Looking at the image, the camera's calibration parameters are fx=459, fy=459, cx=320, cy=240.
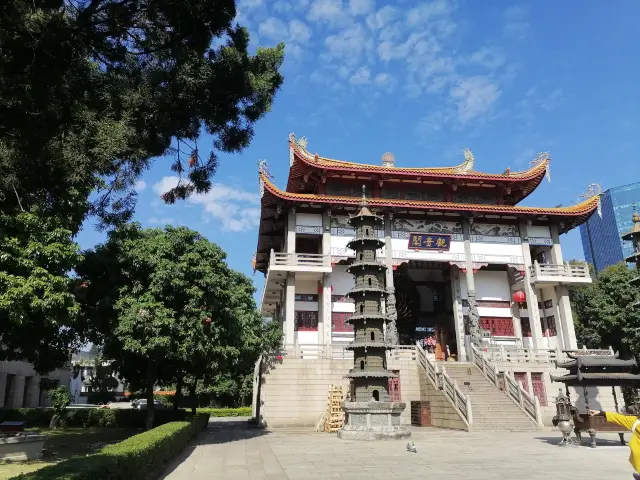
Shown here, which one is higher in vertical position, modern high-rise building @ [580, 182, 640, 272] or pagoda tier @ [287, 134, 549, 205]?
modern high-rise building @ [580, 182, 640, 272]

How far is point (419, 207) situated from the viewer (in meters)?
25.8

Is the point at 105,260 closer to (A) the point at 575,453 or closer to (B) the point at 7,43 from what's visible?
(B) the point at 7,43

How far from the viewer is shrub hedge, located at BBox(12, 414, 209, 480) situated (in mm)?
5320

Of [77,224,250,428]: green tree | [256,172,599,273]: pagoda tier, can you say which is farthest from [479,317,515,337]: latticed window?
[77,224,250,428]: green tree

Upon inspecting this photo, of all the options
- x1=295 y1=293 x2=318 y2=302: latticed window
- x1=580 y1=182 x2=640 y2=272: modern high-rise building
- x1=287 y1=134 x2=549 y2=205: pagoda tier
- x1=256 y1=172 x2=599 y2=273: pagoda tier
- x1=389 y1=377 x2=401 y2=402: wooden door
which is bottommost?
x1=389 y1=377 x2=401 y2=402: wooden door

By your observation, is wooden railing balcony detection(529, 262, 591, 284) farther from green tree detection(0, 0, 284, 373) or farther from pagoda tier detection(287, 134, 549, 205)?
green tree detection(0, 0, 284, 373)

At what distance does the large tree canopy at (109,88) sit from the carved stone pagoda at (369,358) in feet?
31.1

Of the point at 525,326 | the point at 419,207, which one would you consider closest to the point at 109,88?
the point at 419,207

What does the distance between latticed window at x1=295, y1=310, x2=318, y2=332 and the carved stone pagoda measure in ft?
26.7

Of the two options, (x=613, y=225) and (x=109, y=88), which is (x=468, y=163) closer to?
(x=109, y=88)

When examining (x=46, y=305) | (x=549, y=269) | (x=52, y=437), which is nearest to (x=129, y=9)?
(x=46, y=305)

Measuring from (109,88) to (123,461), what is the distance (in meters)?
5.89

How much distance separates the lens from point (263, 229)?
1181 inches

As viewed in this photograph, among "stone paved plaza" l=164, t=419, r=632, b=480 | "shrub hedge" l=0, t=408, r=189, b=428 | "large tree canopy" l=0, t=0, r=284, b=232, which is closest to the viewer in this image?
"large tree canopy" l=0, t=0, r=284, b=232
